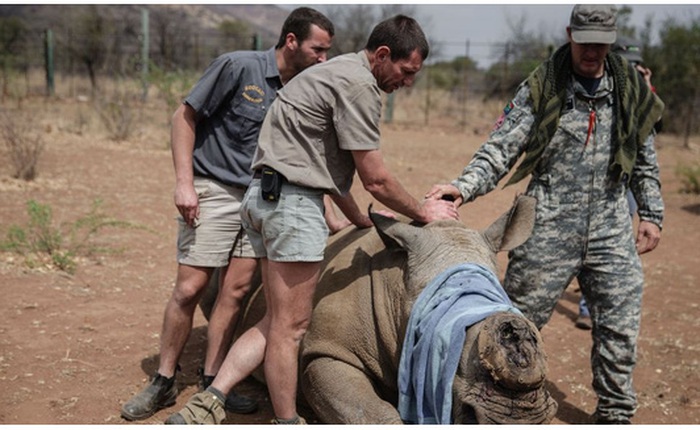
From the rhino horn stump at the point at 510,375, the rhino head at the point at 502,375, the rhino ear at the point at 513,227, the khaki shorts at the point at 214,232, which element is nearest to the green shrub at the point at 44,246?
the khaki shorts at the point at 214,232

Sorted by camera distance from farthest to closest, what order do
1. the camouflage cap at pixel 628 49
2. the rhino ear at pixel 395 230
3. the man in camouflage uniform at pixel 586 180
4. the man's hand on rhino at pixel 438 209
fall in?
the camouflage cap at pixel 628 49, the man in camouflage uniform at pixel 586 180, the man's hand on rhino at pixel 438 209, the rhino ear at pixel 395 230

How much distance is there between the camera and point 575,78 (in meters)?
4.75

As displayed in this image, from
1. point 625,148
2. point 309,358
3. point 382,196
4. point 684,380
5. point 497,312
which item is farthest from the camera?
point 684,380

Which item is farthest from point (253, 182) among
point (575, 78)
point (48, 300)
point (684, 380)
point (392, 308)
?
point (684, 380)

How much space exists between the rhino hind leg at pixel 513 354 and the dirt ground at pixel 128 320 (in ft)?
6.89

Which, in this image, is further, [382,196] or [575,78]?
[575,78]

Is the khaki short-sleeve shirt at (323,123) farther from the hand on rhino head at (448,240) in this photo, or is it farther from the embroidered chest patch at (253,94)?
the embroidered chest patch at (253,94)

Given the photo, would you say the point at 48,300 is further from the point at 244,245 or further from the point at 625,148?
the point at 625,148

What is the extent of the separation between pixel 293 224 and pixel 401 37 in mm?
1006

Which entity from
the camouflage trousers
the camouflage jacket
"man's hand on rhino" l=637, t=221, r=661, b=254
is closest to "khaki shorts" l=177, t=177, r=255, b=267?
the camouflage jacket

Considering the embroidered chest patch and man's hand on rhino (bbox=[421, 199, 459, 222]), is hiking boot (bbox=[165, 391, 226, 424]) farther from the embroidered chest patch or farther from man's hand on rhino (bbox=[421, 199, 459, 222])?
the embroidered chest patch

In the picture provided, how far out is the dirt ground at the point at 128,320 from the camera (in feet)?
16.2

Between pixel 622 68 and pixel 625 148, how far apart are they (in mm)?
470

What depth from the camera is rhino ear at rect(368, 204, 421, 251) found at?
4.05m
